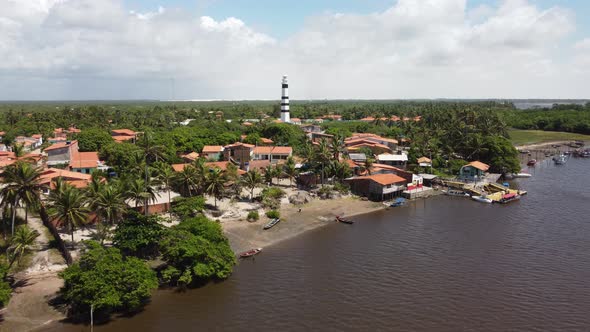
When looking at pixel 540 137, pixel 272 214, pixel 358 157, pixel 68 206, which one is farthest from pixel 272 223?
pixel 540 137

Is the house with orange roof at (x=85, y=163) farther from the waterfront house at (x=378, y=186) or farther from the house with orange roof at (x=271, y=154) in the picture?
the waterfront house at (x=378, y=186)

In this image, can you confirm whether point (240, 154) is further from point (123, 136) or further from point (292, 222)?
point (123, 136)

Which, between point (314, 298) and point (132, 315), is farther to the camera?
point (314, 298)

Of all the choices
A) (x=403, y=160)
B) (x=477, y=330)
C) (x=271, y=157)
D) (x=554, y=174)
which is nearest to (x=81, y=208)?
(x=477, y=330)

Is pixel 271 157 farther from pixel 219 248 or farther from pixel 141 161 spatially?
pixel 219 248

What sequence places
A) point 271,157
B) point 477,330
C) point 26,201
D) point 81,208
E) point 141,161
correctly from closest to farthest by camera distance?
1. point 477,330
2. point 26,201
3. point 81,208
4. point 141,161
5. point 271,157

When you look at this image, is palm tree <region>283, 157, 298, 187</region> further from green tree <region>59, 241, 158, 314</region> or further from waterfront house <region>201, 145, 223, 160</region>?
green tree <region>59, 241, 158, 314</region>

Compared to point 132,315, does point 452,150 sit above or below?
above

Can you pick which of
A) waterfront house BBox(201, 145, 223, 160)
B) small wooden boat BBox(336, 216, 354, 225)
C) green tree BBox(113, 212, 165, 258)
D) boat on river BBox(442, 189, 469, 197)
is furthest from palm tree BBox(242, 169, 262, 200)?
boat on river BBox(442, 189, 469, 197)
